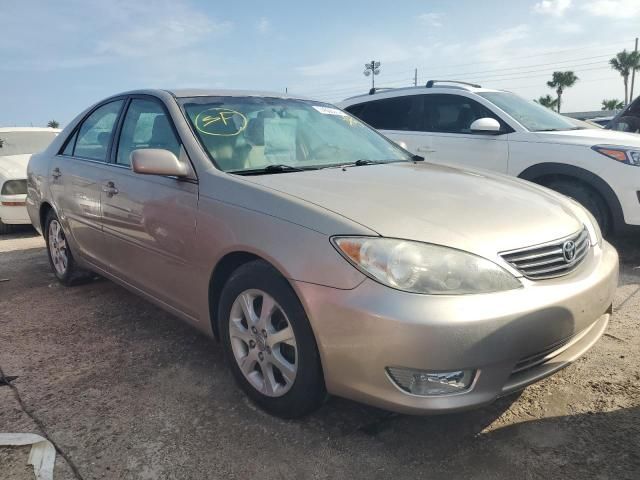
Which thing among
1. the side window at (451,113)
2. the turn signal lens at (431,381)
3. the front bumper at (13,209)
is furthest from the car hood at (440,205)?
the front bumper at (13,209)

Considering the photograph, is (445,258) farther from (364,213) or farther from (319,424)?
(319,424)

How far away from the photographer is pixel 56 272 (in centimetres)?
462

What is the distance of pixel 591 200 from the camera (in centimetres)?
478

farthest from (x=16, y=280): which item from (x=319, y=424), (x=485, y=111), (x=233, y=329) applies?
(x=485, y=111)

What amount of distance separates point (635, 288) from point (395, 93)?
142 inches

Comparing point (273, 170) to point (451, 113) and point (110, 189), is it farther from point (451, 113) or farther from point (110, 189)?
point (451, 113)

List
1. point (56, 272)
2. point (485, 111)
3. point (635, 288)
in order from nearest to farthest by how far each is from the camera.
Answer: point (635, 288) < point (56, 272) < point (485, 111)

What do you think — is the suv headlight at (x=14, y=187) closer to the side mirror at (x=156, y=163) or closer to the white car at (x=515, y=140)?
the white car at (x=515, y=140)

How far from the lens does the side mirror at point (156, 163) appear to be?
2.64 m

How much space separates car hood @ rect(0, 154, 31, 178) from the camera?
21.8ft

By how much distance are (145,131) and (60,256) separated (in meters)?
1.83

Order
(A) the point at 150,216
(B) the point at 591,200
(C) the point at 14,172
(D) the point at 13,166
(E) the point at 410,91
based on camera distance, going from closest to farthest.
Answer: (A) the point at 150,216, (B) the point at 591,200, (E) the point at 410,91, (C) the point at 14,172, (D) the point at 13,166

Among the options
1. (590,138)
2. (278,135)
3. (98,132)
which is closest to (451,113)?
(590,138)

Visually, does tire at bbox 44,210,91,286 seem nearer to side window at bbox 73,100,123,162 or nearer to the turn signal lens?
side window at bbox 73,100,123,162
